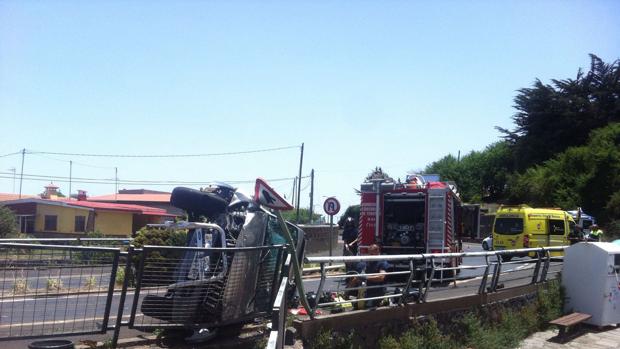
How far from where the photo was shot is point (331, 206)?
63.4 feet

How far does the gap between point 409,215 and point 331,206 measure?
12.0 feet

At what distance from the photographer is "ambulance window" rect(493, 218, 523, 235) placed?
23062mm

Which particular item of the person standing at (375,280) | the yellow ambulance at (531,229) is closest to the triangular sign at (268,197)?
the person standing at (375,280)

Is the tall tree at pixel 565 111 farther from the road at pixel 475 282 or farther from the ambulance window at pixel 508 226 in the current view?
the road at pixel 475 282

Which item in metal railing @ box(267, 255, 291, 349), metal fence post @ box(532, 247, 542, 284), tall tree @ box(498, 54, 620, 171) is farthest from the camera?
tall tree @ box(498, 54, 620, 171)

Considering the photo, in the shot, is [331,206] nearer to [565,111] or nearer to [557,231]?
[557,231]

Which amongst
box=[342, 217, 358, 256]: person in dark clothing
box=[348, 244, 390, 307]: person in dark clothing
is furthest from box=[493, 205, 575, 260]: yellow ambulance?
box=[348, 244, 390, 307]: person in dark clothing

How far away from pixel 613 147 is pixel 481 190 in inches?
865

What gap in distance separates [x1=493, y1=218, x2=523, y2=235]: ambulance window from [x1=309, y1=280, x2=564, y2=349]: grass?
10.6m

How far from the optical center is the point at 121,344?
638cm

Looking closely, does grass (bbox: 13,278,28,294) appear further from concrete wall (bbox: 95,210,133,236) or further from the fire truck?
concrete wall (bbox: 95,210,133,236)

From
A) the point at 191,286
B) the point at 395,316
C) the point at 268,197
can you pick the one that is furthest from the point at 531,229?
the point at 191,286

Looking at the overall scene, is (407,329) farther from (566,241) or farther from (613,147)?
(613,147)

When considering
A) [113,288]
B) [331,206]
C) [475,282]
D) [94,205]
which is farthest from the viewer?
[94,205]
